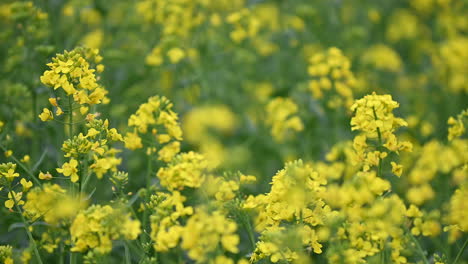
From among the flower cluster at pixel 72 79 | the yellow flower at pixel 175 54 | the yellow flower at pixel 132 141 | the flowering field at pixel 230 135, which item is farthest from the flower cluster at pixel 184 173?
the yellow flower at pixel 175 54

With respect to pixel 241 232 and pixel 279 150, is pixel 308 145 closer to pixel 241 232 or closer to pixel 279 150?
pixel 279 150

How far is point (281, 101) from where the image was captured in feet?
14.5

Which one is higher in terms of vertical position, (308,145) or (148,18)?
(148,18)

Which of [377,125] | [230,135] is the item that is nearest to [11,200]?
[377,125]

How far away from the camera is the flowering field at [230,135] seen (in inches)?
92.5

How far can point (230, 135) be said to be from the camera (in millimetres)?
5758

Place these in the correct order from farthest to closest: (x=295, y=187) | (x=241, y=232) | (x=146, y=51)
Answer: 1. (x=146, y=51)
2. (x=241, y=232)
3. (x=295, y=187)

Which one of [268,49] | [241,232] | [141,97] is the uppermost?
[268,49]

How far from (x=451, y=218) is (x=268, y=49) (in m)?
3.62

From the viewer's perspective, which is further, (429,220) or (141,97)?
(141,97)

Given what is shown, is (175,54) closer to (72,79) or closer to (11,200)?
(72,79)

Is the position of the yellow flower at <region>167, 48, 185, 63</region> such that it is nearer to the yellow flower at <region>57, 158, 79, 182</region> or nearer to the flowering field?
the flowering field

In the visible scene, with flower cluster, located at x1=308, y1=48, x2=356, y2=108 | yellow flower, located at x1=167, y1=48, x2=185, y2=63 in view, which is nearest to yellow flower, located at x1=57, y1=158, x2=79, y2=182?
yellow flower, located at x1=167, y1=48, x2=185, y2=63

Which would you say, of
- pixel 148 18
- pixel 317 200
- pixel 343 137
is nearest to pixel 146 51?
pixel 148 18
